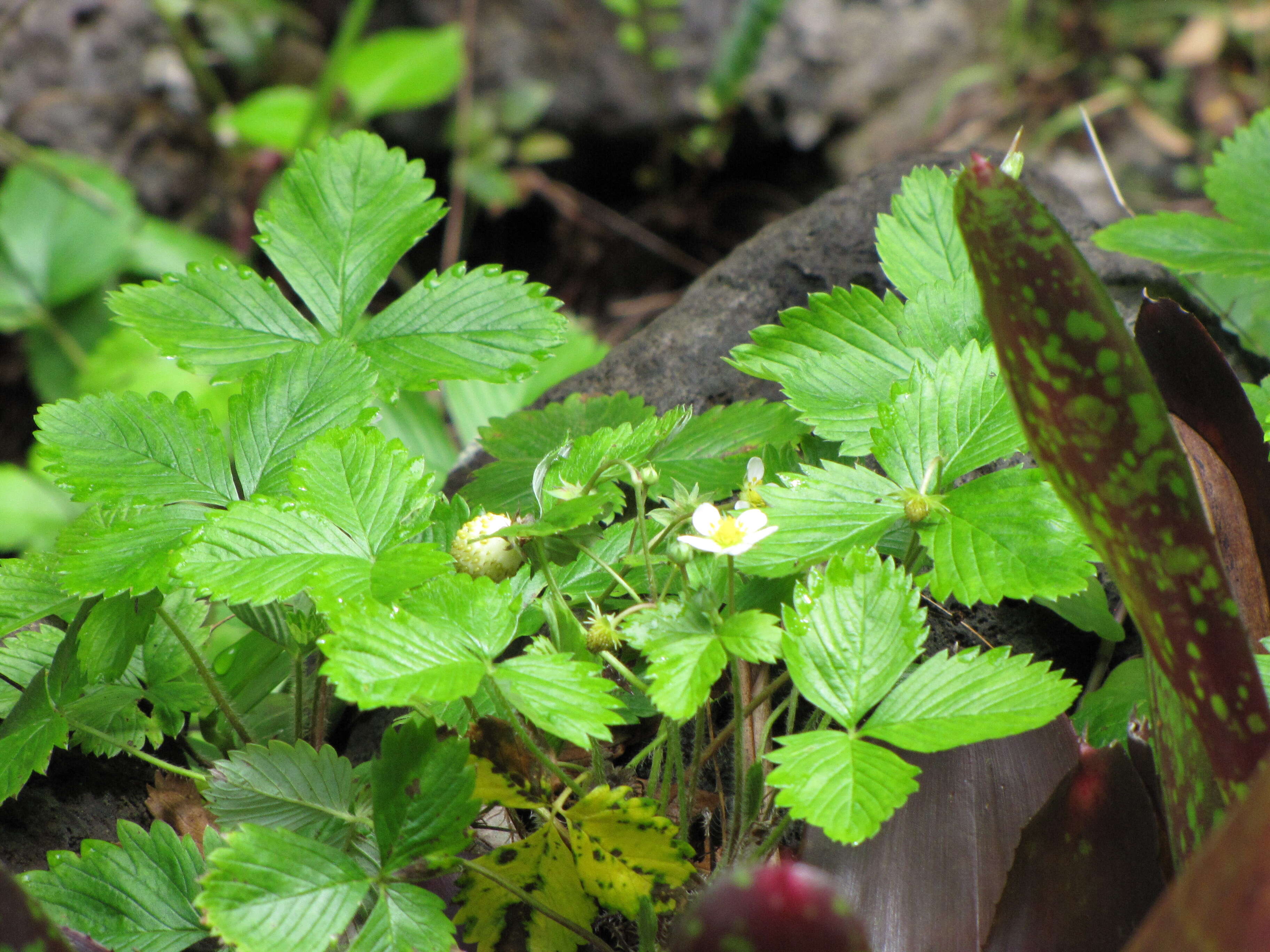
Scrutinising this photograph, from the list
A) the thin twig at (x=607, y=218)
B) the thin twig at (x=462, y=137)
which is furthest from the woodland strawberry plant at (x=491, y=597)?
the thin twig at (x=607, y=218)

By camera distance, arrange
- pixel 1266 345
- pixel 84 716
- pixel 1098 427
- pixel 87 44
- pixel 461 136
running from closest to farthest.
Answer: pixel 1098 427, pixel 84 716, pixel 1266 345, pixel 87 44, pixel 461 136

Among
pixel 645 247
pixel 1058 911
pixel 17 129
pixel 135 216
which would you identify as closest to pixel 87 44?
pixel 17 129

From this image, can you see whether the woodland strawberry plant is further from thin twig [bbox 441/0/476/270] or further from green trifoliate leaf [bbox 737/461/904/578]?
thin twig [bbox 441/0/476/270]

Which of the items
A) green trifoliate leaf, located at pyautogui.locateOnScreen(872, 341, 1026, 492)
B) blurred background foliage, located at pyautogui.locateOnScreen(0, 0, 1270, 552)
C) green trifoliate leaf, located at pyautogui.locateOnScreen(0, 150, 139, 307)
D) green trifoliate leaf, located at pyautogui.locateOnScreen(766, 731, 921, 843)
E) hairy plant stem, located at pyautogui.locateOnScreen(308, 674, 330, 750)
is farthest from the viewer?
blurred background foliage, located at pyautogui.locateOnScreen(0, 0, 1270, 552)

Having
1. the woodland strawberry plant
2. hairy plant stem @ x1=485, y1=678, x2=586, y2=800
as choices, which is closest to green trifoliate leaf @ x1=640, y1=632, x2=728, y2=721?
Answer: the woodland strawberry plant

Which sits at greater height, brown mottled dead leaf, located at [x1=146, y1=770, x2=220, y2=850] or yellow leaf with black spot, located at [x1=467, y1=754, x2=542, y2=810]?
yellow leaf with black spot, located at [x1=467, y1=754, x2=542, y2=810]

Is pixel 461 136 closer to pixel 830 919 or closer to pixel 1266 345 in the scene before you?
pixel 1266 345
